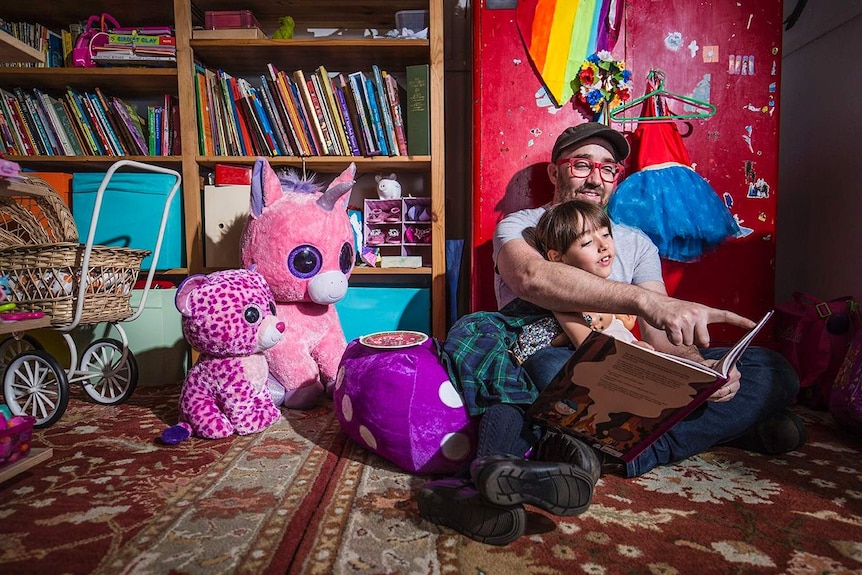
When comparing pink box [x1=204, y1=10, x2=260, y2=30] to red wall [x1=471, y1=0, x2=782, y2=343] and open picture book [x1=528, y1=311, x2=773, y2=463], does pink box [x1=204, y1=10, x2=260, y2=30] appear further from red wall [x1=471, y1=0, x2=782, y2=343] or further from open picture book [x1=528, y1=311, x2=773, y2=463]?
open picture book [x1=528, y1=311, x2=773, y2=463]

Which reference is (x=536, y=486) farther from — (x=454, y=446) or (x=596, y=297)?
(x=596, y=297)

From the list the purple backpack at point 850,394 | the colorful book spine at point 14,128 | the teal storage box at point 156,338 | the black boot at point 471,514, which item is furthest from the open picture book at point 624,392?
the colorful book spine at point 14,128

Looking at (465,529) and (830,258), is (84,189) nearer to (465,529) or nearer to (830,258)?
(465,529)

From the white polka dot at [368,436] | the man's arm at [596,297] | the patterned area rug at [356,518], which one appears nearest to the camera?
the patterned area rug at [356,518]

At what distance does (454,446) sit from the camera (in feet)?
3.52

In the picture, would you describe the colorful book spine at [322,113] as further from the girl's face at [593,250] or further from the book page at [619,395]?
the book page at [619,395]

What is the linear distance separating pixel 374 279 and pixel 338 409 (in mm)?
1130

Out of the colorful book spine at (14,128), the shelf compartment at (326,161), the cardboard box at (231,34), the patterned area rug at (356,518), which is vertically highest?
the cardboard box at (231,34)

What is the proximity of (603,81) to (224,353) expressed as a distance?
160 centimetres

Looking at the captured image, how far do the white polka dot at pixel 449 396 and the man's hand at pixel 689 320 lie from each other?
1.41 ft

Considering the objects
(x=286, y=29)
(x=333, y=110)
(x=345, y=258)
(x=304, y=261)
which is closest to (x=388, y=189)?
(x=333, y=110)

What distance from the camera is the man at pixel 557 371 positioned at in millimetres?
819

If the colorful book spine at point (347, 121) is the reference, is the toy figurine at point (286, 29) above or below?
above

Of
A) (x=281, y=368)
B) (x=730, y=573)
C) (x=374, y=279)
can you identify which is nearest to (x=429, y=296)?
(x=374, y=279)
